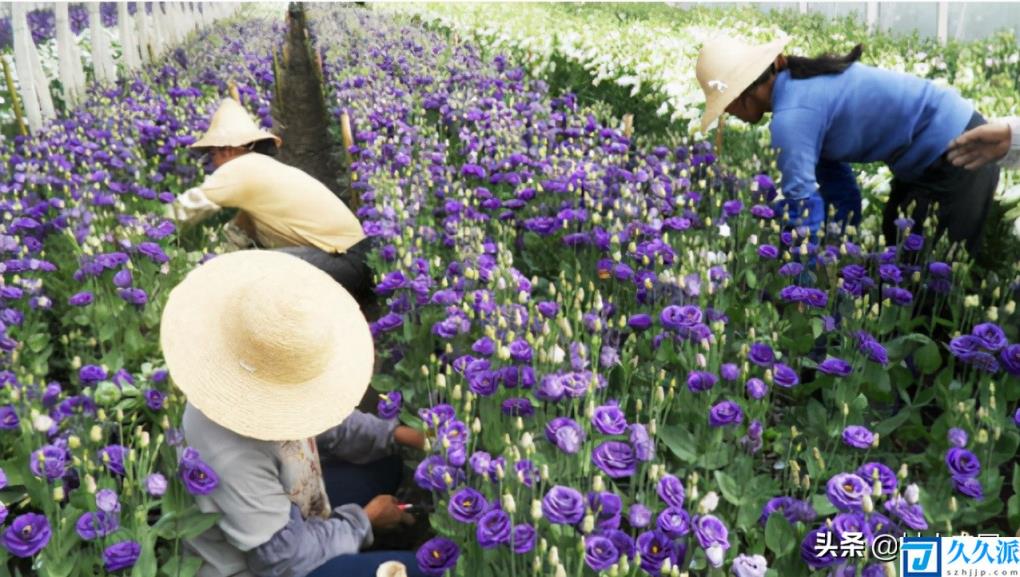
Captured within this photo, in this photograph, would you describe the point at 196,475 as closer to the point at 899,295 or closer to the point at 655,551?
the point at 655,551

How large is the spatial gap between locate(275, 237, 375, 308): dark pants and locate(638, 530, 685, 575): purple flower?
291 cm

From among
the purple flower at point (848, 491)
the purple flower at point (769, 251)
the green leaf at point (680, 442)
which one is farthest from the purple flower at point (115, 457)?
the purple flower at point (769, 251)

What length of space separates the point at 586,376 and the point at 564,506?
22.2 inches

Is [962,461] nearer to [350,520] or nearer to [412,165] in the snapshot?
[350,520]

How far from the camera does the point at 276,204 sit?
4453 mm

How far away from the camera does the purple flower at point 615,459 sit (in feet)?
5.87

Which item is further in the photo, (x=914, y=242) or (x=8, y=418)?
(x=914, y=242)

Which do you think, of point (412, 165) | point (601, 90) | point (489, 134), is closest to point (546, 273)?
point (412, 165)

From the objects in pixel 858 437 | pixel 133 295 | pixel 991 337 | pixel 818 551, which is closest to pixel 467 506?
pixel 818 551

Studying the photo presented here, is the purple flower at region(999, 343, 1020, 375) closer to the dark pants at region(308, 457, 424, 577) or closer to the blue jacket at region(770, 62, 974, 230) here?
the blue jacket at region(770, 62, 974, 230)

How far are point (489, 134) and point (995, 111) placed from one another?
115 inches

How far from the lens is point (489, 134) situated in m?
5.61

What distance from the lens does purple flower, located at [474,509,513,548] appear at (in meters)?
1.67

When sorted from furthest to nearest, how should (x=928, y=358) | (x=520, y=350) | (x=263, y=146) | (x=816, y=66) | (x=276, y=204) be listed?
(x=263, y=146) → (x=276, y=204) → (x=816, y=66) → (x=928, y=358) → (x=520, y=350)
